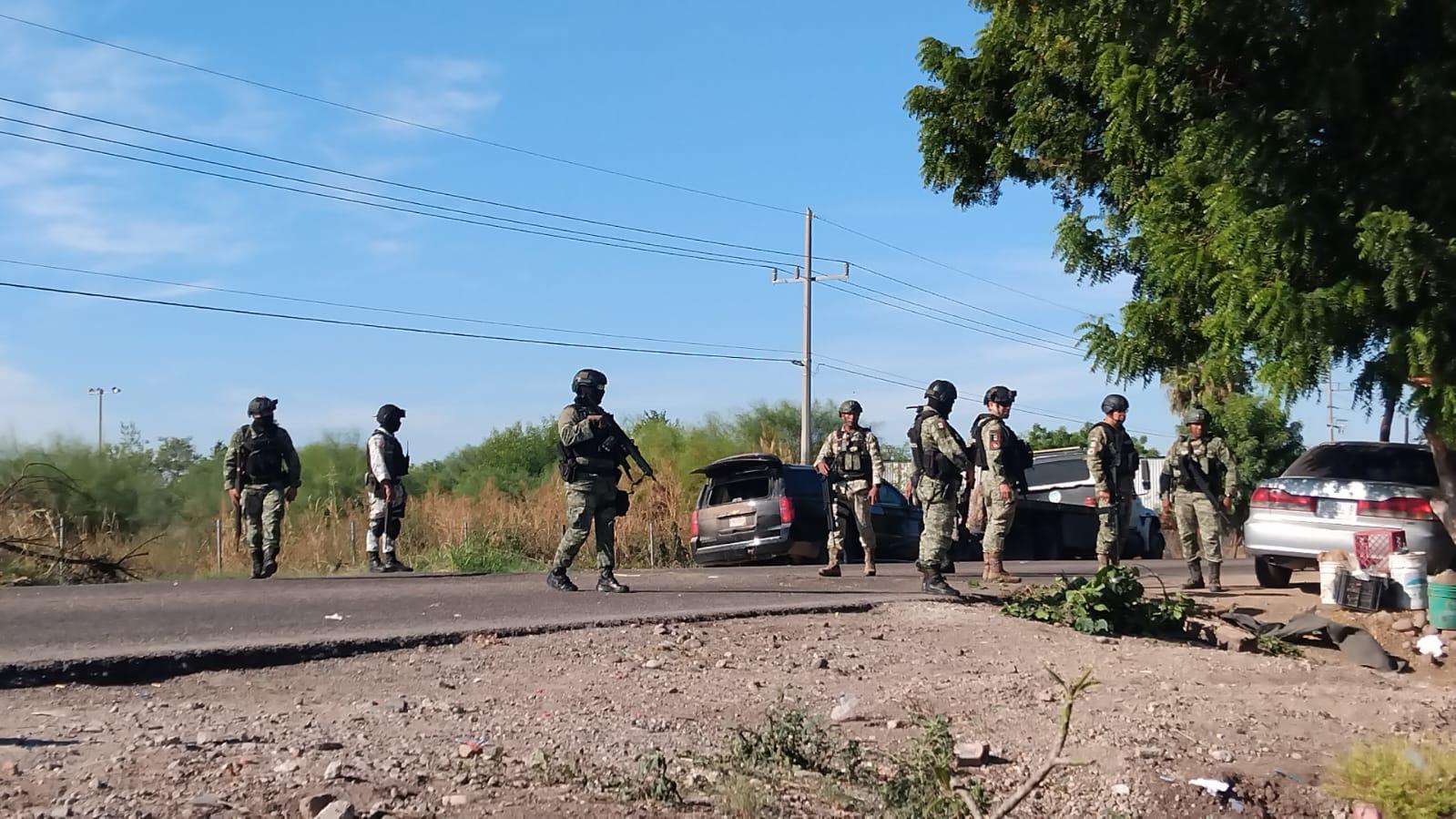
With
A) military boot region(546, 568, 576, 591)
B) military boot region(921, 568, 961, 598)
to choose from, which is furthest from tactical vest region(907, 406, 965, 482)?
military boot region(546, 568, 576, 591)

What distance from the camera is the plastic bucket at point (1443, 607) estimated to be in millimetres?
10250

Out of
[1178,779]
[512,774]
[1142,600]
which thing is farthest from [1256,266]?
[512,774]

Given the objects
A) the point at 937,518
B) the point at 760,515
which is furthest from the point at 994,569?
the point at 760,515

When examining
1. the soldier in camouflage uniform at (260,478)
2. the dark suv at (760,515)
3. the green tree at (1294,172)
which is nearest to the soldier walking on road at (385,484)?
the soldier in camouflage uniform at (260,478)

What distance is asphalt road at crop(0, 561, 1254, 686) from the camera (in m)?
6.61

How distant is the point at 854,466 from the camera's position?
12938 millimetres

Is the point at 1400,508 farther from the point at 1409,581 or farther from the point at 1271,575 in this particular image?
the point at 1271,575

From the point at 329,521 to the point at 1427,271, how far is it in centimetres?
1498

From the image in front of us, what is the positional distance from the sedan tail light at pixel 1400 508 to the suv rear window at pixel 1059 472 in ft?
33.7

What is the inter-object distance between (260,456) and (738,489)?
674cm

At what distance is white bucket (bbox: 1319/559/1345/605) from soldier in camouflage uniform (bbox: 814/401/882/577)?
3888 millimetres

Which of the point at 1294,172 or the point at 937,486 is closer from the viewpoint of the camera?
the point at 1294,172

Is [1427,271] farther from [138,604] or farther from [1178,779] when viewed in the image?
[138,604]

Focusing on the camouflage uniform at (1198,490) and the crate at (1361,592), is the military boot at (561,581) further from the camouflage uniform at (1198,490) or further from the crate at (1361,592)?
the crate at (1361,592)
